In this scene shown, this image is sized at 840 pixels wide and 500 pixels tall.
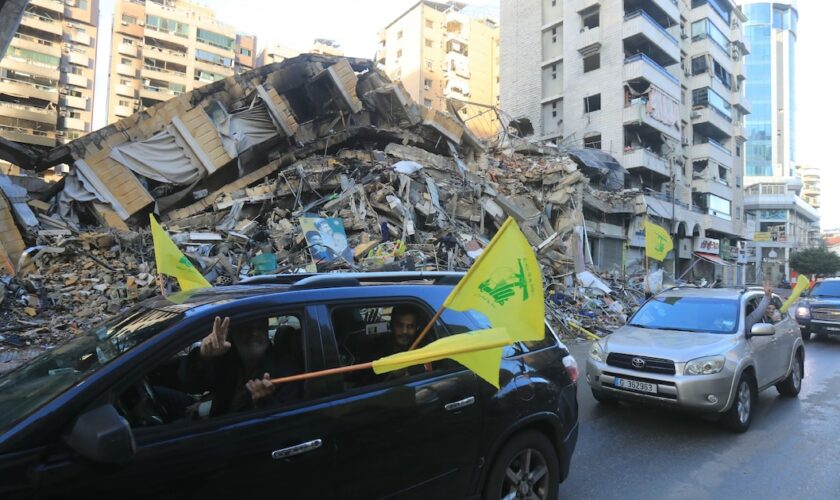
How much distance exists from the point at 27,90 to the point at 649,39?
58738 millimetres

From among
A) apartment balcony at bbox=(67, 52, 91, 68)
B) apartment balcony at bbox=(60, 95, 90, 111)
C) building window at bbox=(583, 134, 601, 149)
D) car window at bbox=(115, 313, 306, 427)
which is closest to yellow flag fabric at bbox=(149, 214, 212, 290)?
car window at bbox=(115, 313, 306, 427)

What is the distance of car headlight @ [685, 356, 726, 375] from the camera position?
16.6ft

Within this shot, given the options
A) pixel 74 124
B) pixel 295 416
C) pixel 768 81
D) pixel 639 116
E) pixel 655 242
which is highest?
pixel 768 81

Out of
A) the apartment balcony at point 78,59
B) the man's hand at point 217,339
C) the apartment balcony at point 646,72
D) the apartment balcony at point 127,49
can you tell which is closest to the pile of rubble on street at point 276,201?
the man's hand at point 217,339

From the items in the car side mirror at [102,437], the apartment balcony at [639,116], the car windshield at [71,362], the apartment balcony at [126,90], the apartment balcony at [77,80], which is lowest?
the car side mirror at [102,437]

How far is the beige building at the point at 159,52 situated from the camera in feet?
198

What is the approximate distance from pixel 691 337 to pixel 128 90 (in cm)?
7392

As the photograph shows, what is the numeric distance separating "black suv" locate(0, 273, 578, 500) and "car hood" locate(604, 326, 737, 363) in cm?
235

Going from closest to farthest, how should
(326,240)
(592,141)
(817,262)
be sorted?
(326,240) → (592,141) → (817,262)

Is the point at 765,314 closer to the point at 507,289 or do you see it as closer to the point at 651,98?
the point at 507,289

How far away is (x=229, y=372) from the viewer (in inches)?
102

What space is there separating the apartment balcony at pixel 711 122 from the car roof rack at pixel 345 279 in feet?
157

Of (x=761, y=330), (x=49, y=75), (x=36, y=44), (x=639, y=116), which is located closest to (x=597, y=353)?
(x=761, y=330)

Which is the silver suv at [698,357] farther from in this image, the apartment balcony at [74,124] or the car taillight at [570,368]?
the apartment balcony at [74,124]
